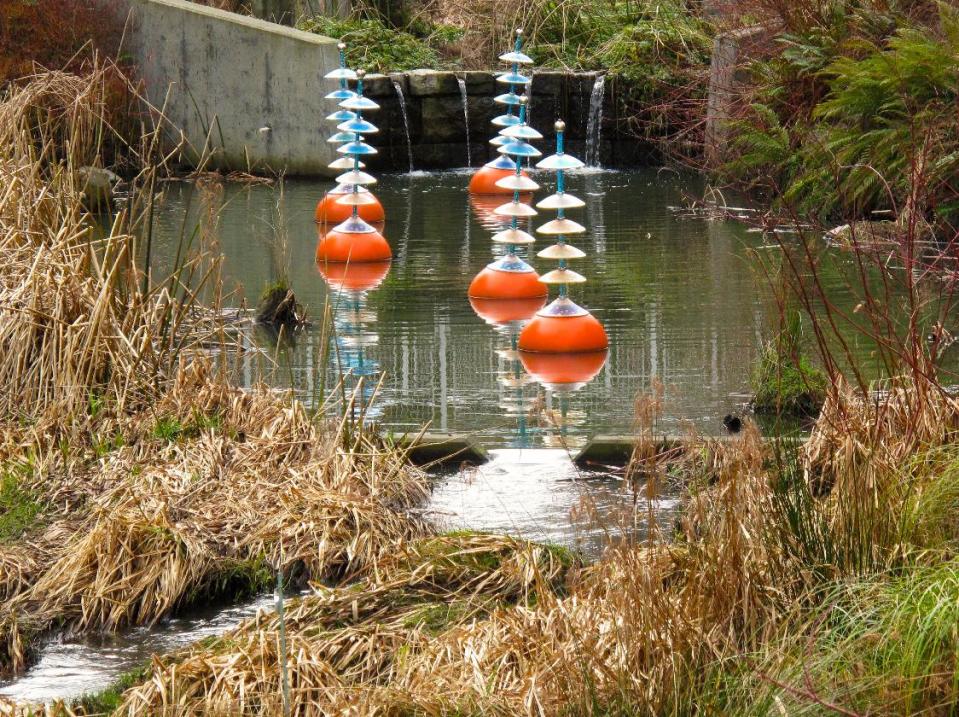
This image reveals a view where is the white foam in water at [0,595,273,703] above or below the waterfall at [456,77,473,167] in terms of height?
below

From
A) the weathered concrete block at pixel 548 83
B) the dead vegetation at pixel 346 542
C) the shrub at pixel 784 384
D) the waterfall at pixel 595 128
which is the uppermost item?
the weathered concrete block at pixel 548 83

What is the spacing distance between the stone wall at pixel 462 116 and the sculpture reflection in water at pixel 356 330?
633 cm

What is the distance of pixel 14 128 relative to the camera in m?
7.77

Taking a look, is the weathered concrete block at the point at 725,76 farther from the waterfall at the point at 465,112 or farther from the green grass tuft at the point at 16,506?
the green grass tuft at the point at 16,506

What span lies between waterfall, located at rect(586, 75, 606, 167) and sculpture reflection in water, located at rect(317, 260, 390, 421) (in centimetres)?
699

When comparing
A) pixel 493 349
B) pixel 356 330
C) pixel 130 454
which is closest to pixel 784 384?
pixel 493 349

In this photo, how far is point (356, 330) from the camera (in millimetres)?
9875

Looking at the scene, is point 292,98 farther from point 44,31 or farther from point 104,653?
point 104,653

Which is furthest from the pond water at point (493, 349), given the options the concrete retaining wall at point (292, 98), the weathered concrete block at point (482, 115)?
the weathered concrete block at point (482, 115)

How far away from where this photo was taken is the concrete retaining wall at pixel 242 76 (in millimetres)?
17641

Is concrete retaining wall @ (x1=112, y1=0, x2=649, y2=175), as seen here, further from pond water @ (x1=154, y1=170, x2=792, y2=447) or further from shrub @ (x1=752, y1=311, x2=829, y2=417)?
Result: shrub @ (x1=752, y1=311, x2=829, y2=417)

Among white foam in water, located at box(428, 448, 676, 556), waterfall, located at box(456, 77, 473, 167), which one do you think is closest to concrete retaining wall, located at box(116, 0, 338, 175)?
waterfall, located at box(456, 77, 473, 167)

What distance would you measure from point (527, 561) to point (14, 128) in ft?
12.7

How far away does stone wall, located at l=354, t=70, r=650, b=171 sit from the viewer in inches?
725
